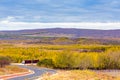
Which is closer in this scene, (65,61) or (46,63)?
(65,61)

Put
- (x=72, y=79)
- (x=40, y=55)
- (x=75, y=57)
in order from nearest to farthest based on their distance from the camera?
(x=72, y=79) < (x=75, y=57) < (x=40, y=55)

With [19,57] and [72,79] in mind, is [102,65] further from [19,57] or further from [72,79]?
[72,79]

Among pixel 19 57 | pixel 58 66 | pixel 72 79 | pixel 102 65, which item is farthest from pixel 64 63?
pixel 72 79

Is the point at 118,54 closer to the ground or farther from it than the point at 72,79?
closer to the ground

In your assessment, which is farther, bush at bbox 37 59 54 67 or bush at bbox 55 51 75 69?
bush at bbox 37 59 54 67

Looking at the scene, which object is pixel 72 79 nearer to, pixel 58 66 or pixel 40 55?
pixel 58 66

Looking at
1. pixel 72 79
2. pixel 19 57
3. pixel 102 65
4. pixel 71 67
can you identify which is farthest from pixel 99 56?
pixel 72 79

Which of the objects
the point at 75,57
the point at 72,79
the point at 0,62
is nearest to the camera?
the point at 72,79

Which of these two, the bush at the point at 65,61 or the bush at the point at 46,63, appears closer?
the bush at the point at 65,61

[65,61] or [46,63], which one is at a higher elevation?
[65,61]

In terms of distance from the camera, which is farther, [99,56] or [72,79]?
[99,56]
